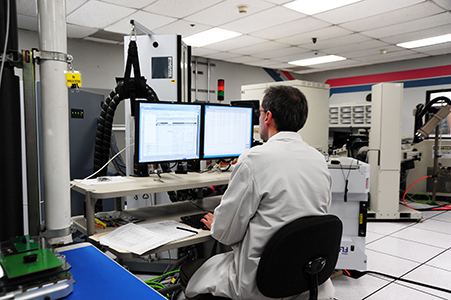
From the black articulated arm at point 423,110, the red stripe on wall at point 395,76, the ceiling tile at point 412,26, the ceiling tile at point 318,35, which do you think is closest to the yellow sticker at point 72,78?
the ceiling tile at point 318,35

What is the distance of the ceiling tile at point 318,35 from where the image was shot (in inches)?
199

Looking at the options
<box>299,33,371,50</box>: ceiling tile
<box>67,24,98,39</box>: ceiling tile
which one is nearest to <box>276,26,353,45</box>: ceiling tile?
<box>299,33,371,50</box>: ceiling tile

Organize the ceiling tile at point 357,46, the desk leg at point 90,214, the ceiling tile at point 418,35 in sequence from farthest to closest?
the ceiling tile at point 357,46 < the ceiling tile at point 418,35 < the desk leg at point 90,214

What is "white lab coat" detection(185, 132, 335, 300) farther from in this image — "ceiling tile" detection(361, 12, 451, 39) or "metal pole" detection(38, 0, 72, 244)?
A: "ceiling tile" detection(361, 12, 451, 39)

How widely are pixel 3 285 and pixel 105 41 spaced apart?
566 cm

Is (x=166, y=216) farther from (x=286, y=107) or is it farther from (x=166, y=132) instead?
(x=286, y=107)

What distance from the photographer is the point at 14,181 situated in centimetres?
112

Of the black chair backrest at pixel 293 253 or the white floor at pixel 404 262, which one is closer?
A: the black chair backrest at pixel 293 253

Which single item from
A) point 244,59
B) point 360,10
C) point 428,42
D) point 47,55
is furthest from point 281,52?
point 47,55

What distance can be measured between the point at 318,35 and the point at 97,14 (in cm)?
332

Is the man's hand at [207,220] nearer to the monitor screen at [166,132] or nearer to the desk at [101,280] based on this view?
the monitor screen at [166,132]

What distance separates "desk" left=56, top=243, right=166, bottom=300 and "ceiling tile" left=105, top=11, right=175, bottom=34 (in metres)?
3.87

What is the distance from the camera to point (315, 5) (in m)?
4.03

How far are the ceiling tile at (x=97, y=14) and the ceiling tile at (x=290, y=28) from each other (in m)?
2.04
